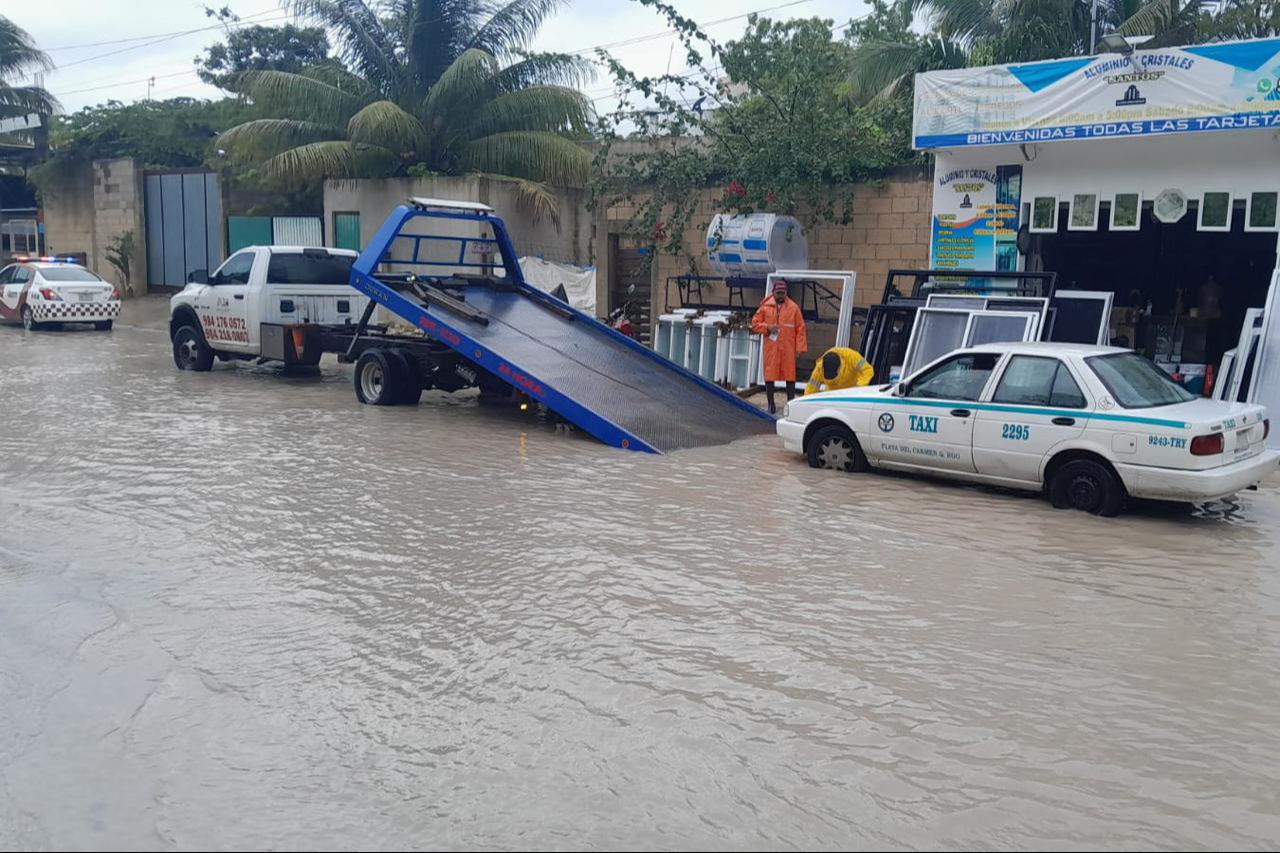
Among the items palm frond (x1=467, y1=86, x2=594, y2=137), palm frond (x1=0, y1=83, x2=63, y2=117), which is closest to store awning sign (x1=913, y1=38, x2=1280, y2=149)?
palm frond (x1=467, y1=86, x2=594, y2=137)

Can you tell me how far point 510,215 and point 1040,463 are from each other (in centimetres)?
1600

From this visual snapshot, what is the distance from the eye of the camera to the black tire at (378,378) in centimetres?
1478

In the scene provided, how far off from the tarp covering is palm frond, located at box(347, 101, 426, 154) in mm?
4681

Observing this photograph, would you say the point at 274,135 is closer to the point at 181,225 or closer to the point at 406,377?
the point at 181,225

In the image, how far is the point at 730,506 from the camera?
9.55 meters

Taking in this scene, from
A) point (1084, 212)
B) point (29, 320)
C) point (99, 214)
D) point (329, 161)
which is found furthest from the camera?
point (99, 214)

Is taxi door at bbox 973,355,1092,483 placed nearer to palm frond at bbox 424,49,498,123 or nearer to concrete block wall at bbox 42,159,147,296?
palm frond at bbox 424,49,498,123

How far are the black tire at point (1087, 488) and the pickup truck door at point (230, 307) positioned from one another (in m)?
11.6

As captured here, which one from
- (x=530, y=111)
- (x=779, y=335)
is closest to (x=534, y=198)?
(x=530, y=111)

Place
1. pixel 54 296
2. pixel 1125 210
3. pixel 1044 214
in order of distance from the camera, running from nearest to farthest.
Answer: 1. pixel 1125 210
2. pixel 1044 214
3. pixel 54 296

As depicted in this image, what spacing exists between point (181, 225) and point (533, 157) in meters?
12.2

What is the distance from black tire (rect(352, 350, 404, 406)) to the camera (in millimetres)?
14781

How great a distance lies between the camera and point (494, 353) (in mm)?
12836

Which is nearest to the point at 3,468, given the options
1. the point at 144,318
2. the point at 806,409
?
the point at 806,409
